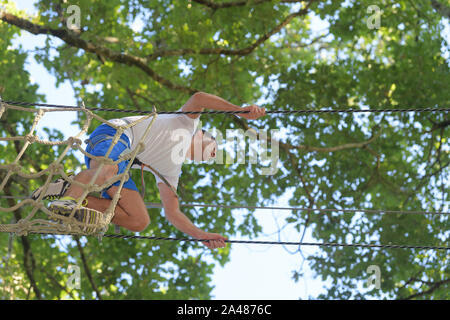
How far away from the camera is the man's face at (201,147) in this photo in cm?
410

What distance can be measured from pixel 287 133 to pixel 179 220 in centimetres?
429

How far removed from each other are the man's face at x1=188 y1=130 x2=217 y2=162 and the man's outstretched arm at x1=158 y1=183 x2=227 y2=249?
285mm

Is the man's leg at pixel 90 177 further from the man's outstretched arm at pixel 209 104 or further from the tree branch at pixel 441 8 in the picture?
the tree branch at pixel 441 8

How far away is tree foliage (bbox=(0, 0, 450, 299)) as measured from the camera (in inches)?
311

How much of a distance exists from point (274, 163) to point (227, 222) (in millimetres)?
1204

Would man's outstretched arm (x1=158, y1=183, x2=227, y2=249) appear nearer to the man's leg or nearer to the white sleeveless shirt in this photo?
the white sleeveless shirt

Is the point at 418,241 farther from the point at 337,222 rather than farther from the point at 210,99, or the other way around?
the point at 210,99

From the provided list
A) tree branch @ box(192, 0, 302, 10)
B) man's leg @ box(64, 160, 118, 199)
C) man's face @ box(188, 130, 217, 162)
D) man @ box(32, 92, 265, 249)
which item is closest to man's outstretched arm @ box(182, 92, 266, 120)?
man @ box(32, 92, 265, 249)

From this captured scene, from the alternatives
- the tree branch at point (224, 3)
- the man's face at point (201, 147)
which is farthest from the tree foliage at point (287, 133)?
the man's face at point (201, 147)

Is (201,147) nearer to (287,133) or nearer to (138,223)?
(138,223)

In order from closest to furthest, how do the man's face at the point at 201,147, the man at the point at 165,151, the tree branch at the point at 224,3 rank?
the man at the point at 165,151 < the man's face at the point at 201,147 < the tree branch at the point at 224,3

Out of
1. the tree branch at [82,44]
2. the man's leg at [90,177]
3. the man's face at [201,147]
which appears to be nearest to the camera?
the man's leg at [90,177]

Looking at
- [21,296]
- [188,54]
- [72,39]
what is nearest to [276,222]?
[188,54]

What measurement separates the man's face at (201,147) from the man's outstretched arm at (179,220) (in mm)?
285
